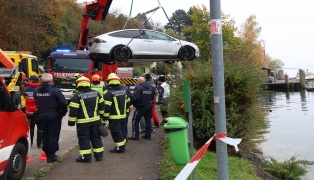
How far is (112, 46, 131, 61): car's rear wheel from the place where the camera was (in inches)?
448

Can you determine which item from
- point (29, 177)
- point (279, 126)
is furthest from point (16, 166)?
point (279, 126)

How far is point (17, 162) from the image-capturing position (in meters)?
6.25

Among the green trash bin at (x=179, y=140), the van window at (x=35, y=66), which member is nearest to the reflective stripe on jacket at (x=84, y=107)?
the green trash bin at (x=179, y=140)

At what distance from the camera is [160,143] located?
9867 millimetres

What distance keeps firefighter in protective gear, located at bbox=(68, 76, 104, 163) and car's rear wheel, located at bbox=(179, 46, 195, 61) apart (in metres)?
4.46

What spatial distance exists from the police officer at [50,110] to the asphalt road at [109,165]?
411mm

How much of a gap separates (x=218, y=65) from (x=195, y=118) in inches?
197

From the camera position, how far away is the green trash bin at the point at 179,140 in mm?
5621

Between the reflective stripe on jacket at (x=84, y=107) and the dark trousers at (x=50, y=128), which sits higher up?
the reflective stripe on jacket at (x=84, y=107)

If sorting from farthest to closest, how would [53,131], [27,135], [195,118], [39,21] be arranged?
[39,21], [195,118], [53,131], [27,135]

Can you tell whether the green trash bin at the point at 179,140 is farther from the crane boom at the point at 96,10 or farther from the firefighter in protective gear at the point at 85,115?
the crane boom at the point at 96,10

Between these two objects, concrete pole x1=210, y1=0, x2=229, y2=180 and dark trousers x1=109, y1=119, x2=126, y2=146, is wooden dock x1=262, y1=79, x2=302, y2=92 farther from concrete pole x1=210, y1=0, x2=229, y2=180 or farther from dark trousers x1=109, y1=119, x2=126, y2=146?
concrete pole x1=210, y1=0, x2=229, y2=180

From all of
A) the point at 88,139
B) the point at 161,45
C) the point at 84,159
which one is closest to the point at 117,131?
the point at 88,139

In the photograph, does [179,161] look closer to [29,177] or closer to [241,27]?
[29,177]
